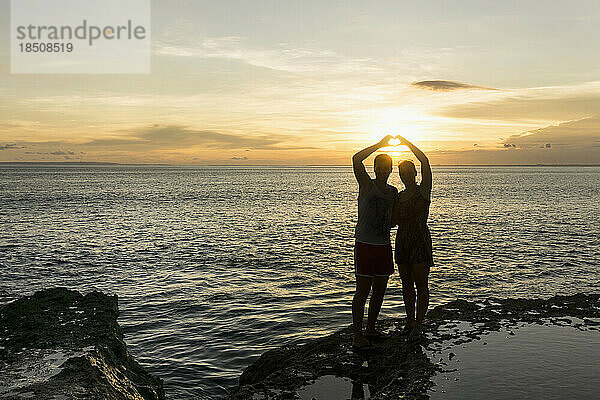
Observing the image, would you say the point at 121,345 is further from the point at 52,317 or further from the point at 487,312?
the point at 487,312

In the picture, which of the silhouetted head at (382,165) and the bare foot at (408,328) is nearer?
the silhouetted head at (382,165)

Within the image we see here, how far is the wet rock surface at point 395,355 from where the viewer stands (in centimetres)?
543

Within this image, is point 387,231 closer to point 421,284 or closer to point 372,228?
point 372,228

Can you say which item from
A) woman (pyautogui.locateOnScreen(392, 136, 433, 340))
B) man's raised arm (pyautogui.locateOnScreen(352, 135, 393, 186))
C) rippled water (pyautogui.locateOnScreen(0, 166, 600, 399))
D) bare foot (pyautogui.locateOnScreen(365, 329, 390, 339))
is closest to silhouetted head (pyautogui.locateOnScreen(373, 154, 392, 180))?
man's raised arm (pyautogui.locateOnScreen(352, 135, 393, 186))

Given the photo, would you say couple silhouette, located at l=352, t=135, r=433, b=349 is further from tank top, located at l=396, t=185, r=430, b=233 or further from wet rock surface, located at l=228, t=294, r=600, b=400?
wet rock surface, located at l=228, t=294, r=600, b=400

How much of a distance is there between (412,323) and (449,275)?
8807 millimetres

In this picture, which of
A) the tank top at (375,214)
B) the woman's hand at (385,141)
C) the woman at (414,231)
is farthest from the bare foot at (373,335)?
the woman's hand at (385,141)

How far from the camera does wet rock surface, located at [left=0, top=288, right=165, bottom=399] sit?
17.2 ft

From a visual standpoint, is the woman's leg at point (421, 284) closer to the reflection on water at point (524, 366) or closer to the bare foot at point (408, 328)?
the bare foot at point (408, 328)

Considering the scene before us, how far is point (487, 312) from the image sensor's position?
8062mm

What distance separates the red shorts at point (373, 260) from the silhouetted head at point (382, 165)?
0.93 metres

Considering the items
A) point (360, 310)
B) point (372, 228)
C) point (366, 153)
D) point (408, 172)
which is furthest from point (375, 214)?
point (360, 310)

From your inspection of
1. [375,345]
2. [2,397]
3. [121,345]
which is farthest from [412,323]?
[2,397]

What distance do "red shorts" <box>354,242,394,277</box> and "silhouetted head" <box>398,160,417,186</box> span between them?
2.96 ft
